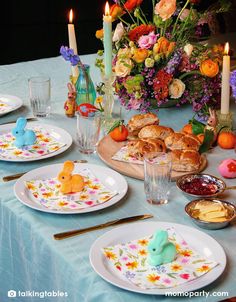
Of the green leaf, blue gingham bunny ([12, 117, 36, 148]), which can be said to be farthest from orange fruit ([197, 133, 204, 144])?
blue gingham bunny ([12, 117, 36, 148])

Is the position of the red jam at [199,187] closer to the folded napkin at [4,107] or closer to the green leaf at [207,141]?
the green leaf at [207,141]

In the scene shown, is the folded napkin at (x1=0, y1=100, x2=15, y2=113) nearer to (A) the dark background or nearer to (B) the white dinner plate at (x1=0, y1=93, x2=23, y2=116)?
(B) the white dinner plate at (x1=0, y1=93, x2=23, y2=116)

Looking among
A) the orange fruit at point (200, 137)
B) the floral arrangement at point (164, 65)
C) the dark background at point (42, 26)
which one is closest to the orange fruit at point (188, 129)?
the orange fruit at point (200, 137)

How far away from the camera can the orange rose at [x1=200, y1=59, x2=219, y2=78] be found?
1.74m

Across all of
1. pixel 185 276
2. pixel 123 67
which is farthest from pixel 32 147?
pixel 185 276

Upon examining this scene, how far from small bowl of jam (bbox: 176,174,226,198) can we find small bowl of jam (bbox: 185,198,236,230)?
5cm

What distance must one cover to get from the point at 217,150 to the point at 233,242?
492 millimetres

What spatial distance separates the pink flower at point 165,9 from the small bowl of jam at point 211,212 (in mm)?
713

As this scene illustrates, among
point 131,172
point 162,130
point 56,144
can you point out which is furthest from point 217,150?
point 56,144

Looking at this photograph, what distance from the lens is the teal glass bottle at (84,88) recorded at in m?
1.85

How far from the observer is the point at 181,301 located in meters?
1.02

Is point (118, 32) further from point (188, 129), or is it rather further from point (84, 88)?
point (188, 129)

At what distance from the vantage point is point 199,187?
1.38 meters

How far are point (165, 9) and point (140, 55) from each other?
0.16 metres
